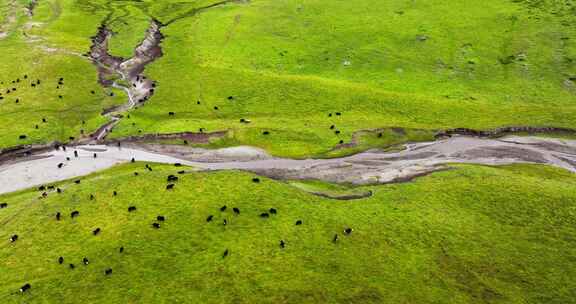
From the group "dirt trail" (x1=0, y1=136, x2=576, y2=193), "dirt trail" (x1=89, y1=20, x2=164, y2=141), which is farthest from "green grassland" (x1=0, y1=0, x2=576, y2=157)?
"dirt trail" (x1=0, y1=136, x2=576, y2=193)

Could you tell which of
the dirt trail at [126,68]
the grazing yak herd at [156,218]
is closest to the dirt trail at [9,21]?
the dirt trail at [126,68]

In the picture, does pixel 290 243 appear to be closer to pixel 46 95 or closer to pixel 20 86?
pixel 46 95

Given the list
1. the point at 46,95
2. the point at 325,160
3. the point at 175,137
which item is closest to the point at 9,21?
the point at 46,95

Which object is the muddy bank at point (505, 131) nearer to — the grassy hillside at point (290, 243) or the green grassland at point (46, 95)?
the grassy hillside at point (290, 243)

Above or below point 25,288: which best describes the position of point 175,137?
above

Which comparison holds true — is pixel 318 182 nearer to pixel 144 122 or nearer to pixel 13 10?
pixel 144 122
